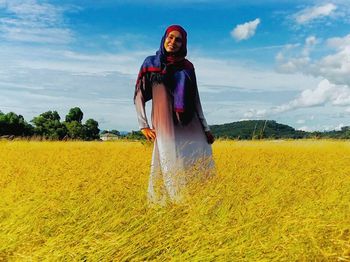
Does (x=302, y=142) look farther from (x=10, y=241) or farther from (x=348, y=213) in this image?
(x=10, y=241)

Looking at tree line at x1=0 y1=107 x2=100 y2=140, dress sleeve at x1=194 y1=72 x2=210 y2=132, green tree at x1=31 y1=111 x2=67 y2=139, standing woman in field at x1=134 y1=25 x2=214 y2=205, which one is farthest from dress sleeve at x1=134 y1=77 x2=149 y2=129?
green tree at x1=31 y1=111 x2=67 y2=139

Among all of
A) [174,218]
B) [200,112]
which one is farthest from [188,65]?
[174,218]

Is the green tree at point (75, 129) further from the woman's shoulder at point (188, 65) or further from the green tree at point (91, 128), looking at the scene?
the woman's shoulder at point (188, 65)

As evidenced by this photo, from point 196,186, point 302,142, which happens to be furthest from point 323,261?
point 302,142

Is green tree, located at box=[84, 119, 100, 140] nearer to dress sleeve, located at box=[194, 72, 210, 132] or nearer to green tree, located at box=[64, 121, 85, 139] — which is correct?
green tree, located at box=[64, 121, 85, 139]

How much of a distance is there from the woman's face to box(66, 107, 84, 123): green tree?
1060 inches

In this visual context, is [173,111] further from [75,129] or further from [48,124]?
[48,124]

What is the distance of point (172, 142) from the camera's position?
4.48 m

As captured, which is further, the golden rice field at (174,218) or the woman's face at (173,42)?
the woman's face at (173,42)

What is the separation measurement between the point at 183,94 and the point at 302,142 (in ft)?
19.0

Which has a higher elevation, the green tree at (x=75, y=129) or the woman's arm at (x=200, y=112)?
the green tree at (x=75, y=129)

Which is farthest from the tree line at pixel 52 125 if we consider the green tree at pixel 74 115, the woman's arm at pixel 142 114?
the woman's arm at pixel 142 114

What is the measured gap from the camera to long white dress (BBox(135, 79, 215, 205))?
14.4ft

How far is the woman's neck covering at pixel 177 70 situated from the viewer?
4.42 m
